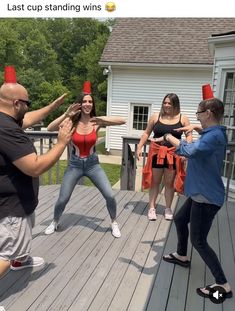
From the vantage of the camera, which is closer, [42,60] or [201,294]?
[201,294]

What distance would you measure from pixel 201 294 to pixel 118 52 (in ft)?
39.8

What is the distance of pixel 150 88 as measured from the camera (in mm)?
13312

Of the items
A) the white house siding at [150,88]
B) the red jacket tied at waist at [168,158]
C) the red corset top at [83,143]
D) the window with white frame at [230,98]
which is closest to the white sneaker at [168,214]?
the red jacket tied at waist at [168,158]

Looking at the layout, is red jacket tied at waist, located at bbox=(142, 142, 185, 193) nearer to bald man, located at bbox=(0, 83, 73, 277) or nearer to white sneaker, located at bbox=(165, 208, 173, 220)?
white sneaker, located at bbox=(165, 208, 173, 220)

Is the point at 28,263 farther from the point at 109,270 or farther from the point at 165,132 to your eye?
the point at 165,132

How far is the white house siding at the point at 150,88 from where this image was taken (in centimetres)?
1291

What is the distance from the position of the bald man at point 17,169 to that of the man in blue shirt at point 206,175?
3.11ft

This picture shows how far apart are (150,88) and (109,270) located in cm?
1088

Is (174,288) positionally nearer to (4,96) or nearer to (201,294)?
(201,294)

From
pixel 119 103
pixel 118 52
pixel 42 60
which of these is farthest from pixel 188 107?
pixel 42 60

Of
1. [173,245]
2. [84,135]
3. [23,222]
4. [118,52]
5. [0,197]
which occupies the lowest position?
[173,245]

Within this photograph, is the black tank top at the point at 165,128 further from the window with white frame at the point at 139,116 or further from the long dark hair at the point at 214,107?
the window with white frame at the point at 139,116

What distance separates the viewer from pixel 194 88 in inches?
508
